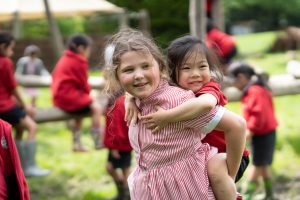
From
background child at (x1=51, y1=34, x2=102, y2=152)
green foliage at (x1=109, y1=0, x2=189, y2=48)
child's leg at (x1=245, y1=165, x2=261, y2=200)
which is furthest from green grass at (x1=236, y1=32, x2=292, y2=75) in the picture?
child's leg at (x1=245, y1=165, x2=261, y2=200)

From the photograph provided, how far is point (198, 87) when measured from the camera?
2488 millimetres

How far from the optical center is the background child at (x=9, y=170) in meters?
2.49

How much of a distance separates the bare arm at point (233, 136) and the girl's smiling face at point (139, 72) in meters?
0.32

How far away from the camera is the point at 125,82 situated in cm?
236

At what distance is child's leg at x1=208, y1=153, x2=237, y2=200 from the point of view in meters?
2.42

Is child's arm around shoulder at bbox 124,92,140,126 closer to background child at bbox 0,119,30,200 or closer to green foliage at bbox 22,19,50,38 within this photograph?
background child at bbox 0,119,30,200

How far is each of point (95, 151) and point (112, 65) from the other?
5.16m

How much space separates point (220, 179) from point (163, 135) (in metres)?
0.31

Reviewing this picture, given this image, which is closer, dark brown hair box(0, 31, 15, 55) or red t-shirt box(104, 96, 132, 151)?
red t-shirt box(104, 96, 132, 151)

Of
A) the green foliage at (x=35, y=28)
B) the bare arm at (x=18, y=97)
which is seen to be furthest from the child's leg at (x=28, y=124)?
the green foliage at (x=35, y=28)

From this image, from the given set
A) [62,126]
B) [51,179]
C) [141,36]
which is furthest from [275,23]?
[141,36]

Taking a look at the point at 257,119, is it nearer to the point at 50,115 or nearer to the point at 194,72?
the point at 50,115

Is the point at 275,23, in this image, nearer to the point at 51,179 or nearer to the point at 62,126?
the point at 62,126

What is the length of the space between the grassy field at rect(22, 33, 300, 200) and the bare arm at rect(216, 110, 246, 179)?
347cm
